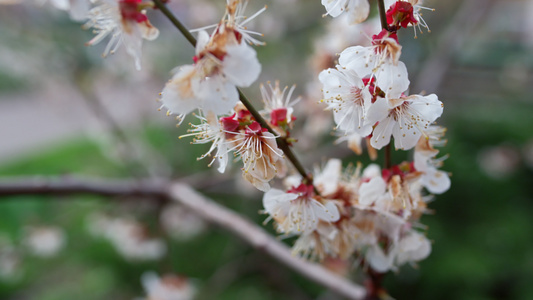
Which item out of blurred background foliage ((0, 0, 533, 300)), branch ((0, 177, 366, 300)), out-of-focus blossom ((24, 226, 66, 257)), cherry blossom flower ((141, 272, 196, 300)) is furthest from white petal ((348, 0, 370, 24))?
out-of-focus blossom ((24, 226, 66, 257))

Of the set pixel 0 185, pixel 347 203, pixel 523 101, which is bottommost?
pixel 0 185

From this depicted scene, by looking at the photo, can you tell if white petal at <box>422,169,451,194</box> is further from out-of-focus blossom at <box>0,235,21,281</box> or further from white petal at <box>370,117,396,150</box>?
out-of-focus blossom at <box>0,235,21,281</box>

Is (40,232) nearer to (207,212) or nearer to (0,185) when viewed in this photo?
(0,185)

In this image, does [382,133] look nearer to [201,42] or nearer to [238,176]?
[201,42]

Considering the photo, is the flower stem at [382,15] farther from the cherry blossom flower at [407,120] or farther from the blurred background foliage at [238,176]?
the blurred background foliage at [238,176]

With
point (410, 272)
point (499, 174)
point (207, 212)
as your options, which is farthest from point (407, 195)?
point (499, 174)

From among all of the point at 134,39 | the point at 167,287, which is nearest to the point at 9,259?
the point at 167,287
